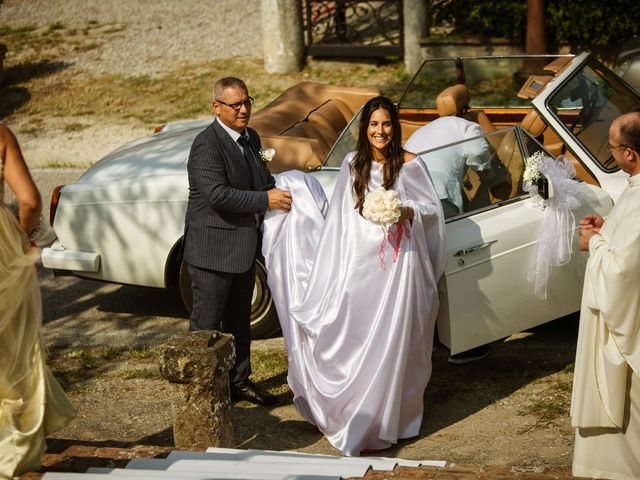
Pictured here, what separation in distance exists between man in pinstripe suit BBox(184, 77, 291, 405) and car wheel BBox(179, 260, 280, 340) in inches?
39.0

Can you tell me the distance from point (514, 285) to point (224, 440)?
6.79 ft

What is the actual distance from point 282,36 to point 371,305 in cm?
1045

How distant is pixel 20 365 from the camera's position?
4902mm

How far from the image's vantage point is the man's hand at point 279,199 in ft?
22.0

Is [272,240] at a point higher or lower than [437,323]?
higher

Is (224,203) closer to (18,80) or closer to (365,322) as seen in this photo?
(365,322)

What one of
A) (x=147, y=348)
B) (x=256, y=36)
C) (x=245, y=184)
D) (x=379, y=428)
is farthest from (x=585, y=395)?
(x=256, y=36)

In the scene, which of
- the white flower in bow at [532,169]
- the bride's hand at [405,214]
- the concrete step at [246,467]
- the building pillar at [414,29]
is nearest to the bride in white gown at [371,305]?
the bride's hand at [405,214]

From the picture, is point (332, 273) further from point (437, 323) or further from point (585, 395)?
point (585, 395)

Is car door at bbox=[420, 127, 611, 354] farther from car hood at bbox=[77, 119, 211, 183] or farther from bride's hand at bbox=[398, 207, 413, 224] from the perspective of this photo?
car hood at bbox=[77, 119, 211, 183]

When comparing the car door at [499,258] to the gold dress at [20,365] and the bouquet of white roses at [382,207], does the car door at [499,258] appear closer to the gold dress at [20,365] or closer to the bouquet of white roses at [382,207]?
the bouquet of white roses at [382,207]

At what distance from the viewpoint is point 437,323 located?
6836mm

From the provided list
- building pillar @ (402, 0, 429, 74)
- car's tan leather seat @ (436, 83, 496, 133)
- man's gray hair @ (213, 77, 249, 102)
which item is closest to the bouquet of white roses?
man's gray hair @ (213, 77, 249, 102)

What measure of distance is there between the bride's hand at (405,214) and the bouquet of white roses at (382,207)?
118mm
